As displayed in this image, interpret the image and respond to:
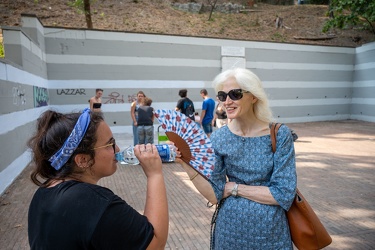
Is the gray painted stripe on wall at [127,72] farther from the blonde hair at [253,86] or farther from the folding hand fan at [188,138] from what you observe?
the folding hand fan at [188,138]

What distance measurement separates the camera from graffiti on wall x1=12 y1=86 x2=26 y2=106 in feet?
19.8

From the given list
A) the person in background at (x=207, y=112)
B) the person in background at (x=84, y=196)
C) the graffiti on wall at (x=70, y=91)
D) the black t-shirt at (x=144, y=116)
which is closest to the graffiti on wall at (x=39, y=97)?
the graffiti on wall at (x=70, y=91)

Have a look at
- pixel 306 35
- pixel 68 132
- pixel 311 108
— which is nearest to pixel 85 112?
pixel 68 132

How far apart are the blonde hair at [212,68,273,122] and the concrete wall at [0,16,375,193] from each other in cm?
507

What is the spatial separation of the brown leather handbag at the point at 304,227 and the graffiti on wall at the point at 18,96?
20.3 feet

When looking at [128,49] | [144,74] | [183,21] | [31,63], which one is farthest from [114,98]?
[183,21]

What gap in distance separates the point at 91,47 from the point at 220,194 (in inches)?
455

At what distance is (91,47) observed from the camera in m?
11.8

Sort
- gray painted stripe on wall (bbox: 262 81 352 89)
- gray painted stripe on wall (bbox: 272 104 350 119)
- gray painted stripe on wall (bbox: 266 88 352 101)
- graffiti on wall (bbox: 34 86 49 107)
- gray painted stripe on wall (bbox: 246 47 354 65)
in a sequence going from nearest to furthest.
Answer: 1. graffiti on wall (bbox: 34 86 49 107)
2. gray painted stripe on wall (bbox: 246 47 354 65)
3. gray painted stripe on wall (bbox: 262 81 352 89)
4. gray painted stripe on wall (bbox: 266 88 352 101)
5. gray painted stripe on wall (bbox: 272 104 350 119)

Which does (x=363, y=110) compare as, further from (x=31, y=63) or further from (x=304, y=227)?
(x=304, y=227)

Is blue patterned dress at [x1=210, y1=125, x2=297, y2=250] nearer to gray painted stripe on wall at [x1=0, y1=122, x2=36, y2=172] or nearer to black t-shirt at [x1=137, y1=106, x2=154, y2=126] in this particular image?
gray painted stripe on wall at [x1=0, y1=122, x2=36, y2=172]

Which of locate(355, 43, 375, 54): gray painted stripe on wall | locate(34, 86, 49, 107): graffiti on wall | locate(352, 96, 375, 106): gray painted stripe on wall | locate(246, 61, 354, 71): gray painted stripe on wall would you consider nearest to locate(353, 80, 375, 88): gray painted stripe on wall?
locate(352, 96, 375, 106): gray painted stripe on wall

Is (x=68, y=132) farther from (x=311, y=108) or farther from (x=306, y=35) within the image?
(x=306, y=35)

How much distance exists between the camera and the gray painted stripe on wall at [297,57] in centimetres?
1492
